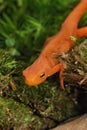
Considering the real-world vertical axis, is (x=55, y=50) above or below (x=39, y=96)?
above

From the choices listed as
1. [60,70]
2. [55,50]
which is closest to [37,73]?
[60,70]

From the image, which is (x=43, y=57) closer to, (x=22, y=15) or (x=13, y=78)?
(x=13, y=78)

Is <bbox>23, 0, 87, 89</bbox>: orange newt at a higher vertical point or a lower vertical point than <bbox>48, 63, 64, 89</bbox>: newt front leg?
higher

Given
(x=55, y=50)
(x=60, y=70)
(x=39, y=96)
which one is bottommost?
(x=39, y=96)

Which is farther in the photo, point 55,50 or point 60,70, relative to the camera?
point 55,50

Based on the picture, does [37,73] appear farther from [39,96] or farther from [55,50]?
[55,50]

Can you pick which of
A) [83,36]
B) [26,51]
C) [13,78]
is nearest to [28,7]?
[26,51]
